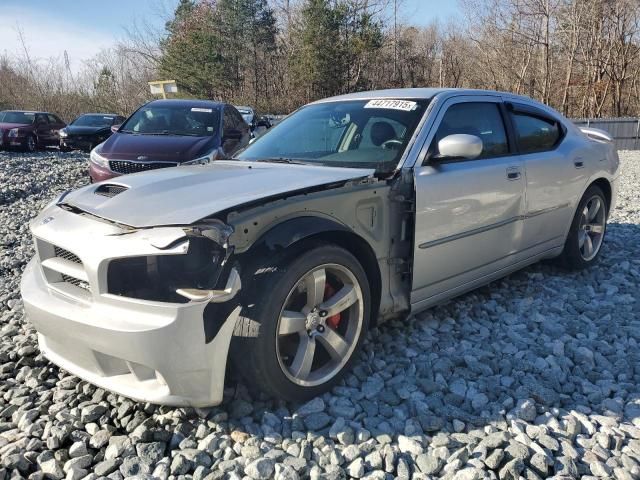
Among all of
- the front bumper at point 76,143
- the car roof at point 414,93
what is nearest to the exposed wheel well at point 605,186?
the car roof at point 414,93

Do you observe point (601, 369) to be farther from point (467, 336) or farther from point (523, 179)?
point (523, 179)

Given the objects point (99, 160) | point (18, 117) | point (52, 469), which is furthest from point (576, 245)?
point (18, 117)

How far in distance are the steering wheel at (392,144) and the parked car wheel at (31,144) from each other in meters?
18.1

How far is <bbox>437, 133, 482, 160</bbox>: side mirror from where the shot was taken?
3064mm

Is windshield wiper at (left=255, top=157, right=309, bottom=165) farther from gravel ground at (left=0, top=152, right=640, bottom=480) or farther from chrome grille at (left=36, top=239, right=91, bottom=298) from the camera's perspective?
chrome grille at (left=36, top=239, right=91, bottom=298)

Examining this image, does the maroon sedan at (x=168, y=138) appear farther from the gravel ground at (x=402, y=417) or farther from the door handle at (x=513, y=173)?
the door handle at (x=513, y=173)

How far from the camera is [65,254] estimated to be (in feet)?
8.30

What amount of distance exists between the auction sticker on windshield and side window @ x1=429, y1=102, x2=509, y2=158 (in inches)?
8.9

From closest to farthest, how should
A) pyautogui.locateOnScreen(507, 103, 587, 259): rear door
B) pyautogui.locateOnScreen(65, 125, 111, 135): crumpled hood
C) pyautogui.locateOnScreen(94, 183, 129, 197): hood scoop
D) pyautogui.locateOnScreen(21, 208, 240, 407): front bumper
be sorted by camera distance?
pyautogui.locateOnScreen(21, 208, 240, 407): front bumper
pyautogui.locateOnScreen(94, 183, 129, 197): hood scoop
pyautogui.locateOnScreen(507, 103, 587, 259): rear door
pyautogui.locateOnScreen(65, 125, 111, 135): crumpled hood

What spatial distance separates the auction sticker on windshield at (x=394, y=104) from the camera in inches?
135

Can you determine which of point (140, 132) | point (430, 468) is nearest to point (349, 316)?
point (430, 468)

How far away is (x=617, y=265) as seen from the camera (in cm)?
486

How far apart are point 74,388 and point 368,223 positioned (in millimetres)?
1821

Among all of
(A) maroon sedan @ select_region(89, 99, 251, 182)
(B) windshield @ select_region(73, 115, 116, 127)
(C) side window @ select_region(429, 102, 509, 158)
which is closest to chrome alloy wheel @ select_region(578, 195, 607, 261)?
(C) side window @ select_region(429, 102, 509, 158)
